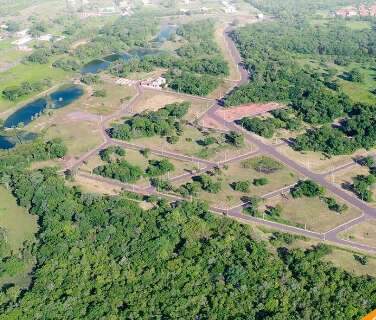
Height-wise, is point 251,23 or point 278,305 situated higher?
point 278,305

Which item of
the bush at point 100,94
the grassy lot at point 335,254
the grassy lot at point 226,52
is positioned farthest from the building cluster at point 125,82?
the grassy lot at point 335,254

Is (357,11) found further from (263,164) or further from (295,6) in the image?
(263,164)

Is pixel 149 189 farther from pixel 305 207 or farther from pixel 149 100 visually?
pixel 149 100

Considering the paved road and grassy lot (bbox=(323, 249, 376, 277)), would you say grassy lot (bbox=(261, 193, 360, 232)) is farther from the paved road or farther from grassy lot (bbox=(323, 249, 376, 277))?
grassy lot (bbox=(323, 249, 376, 277))

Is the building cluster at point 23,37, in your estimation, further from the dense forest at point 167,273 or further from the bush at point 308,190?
the bush at point 308,190

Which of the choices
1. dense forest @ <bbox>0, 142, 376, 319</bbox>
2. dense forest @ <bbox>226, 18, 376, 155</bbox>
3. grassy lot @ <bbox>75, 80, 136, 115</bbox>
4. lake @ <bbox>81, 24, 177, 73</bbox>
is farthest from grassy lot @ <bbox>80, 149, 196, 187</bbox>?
lake @ <bbox>81, 24, 177, 73</bbox>

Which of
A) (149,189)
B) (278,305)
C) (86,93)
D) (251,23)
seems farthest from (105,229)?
(251,23)
